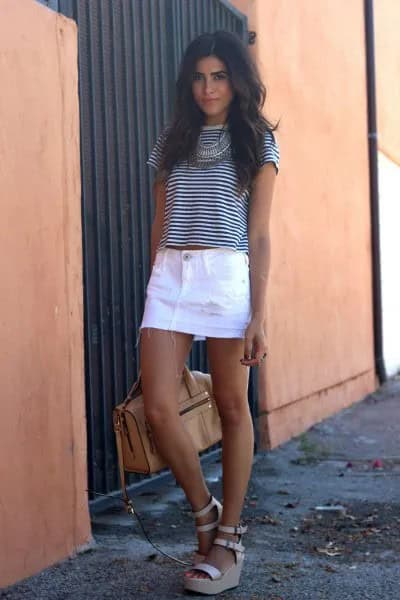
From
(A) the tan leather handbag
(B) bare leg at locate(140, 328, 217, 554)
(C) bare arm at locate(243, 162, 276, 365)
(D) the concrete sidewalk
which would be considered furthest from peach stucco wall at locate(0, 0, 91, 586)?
(C) bare arm at locate(243, 162, 276, 365)

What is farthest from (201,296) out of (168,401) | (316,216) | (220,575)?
(316,216)

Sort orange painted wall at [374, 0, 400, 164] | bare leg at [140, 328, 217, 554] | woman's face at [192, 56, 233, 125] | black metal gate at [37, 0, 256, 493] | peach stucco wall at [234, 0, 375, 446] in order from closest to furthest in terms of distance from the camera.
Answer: bare leg at [140, 328, 217, 554]
woman's face at [192, 56, 233, 125]
black metal gate at [37, 0, 256, 493]
peach stucco wall at [234, 0, 375, 446]
orange painted wall at [374, 0, 400, 164]

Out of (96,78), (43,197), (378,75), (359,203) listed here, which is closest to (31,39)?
(43,197)

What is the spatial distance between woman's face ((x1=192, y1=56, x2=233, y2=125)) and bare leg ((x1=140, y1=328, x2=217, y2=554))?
2.80 feet

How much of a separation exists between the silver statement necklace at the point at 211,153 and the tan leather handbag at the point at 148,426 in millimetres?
755

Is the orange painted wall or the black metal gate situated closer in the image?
the black metal gate

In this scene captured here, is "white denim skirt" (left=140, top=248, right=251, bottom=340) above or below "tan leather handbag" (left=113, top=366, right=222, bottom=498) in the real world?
above

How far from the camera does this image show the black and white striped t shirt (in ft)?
10.9

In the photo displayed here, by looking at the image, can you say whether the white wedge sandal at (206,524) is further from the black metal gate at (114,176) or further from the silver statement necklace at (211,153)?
the silver statement necklace at (211,153)

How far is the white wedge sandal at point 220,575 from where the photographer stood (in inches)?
130

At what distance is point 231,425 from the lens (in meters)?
3.43

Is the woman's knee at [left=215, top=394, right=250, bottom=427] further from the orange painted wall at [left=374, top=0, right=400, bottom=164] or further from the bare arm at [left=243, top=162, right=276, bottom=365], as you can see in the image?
the orange painted wall at [left=374, top=0, right=400, bottom=164]

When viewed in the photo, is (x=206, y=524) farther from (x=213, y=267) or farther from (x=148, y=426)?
(x=213, y=267)

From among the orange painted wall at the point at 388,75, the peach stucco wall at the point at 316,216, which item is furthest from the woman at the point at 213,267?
the orange painted wall at the point at 388,75
